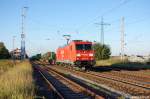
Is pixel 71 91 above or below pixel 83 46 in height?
below

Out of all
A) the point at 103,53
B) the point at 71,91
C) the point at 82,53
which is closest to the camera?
the point at 71,91

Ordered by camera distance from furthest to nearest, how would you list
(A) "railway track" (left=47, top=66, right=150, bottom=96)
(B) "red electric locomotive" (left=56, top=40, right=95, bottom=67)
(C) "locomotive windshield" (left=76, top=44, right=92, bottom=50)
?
1. (C) "locomotive windshield" (left=76, top=44, right=92, bottom=50)
2. (B) "red electric locomotive" (left=56, top=40, right=95, bottom=67)
3. (A) "railway track" (left=47, top=66, right=150, bottom=96)

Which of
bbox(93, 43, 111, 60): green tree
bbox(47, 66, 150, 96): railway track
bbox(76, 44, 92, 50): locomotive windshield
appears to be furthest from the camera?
bbox(93, 43, 111, 60): green tree

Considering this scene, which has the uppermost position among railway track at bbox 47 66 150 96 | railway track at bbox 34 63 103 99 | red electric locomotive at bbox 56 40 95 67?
red electric locomotive at bbox 56 40 95 67

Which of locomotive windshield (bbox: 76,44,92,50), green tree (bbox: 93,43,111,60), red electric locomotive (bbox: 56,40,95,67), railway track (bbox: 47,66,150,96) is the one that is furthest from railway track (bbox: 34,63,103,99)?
green tree (bbox: 93,43,111,60)

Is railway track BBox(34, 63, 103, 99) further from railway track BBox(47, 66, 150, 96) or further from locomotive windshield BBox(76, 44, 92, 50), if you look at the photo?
locomotive windshield BBox(76, 44, 92, 50)

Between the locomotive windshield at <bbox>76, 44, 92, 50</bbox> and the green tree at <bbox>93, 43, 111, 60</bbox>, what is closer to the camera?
the locomotive windshield at <bbox>76, 44, 92, 50</bbox>

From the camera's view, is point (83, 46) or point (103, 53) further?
point (103, 53)

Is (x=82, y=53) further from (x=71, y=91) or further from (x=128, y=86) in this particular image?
(x=71, y=91)

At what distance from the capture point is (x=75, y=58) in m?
38.4

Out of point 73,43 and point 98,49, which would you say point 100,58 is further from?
point 73,43

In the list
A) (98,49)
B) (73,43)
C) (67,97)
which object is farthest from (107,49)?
(67,97)

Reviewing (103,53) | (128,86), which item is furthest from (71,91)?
(103,53)

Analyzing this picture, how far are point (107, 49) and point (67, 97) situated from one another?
58.7 meters
